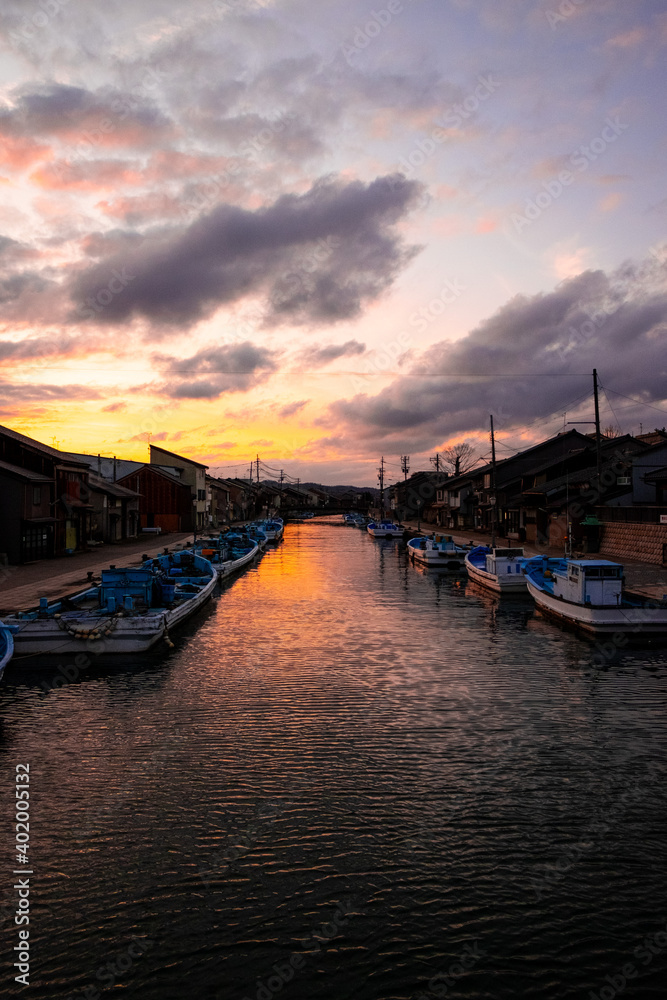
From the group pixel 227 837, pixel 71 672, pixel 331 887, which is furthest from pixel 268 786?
pixel 71 672

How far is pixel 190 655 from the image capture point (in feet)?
82.2

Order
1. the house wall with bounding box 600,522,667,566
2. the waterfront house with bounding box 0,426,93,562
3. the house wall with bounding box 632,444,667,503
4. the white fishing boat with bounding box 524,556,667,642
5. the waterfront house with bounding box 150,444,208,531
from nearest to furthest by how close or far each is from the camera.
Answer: the white fishing boat with bounding box 524,556,667,642, the house wall with bounding box 600,522,667,566, the waterfront house with bounding box 0,426,93,562, the house wall with bounding box 632,444,667,503, the waterfront house with bounding box 150,444,208,531

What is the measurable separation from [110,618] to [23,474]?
24.5 meters

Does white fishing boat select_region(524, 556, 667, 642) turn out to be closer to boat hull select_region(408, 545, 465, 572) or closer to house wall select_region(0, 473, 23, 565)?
boat hull select_region(408, 545, 465, 572)

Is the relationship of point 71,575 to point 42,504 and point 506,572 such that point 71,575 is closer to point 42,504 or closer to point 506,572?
point 42,504

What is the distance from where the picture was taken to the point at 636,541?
4694cm

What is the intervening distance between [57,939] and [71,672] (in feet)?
47.6

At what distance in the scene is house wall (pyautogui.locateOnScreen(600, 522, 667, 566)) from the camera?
43438 mm

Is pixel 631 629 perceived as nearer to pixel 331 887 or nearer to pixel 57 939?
pixel 331 887

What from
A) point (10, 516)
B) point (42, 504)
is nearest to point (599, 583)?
point (10, 516)

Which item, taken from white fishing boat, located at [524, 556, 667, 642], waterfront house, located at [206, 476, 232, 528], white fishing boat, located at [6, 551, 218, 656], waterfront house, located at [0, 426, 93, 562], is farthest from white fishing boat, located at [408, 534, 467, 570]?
waterfront house, located at [206, 476, 232, 528]

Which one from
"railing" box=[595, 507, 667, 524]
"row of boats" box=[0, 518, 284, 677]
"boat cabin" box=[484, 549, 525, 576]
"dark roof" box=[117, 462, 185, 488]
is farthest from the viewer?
"dark roof" box=[117, 462, 185, 488]

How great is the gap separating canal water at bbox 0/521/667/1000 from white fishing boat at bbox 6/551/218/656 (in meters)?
1.55

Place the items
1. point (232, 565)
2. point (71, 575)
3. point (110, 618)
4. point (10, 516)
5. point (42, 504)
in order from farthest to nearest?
1. point (232, 565)
2. point (42, 504)
3. point (10, 516)
4. point (71, 575)
5. point (110, 618)
